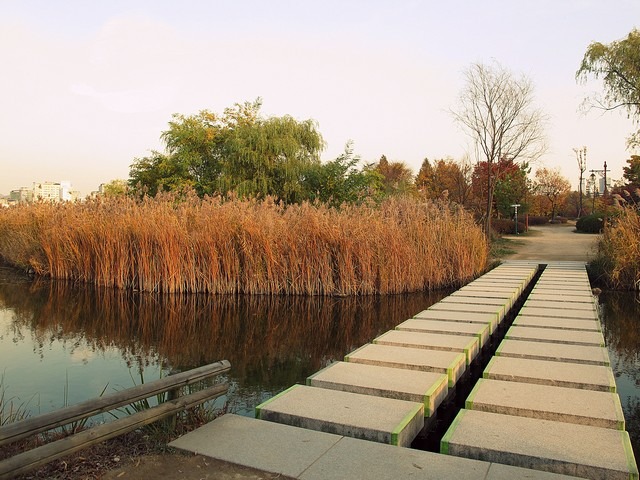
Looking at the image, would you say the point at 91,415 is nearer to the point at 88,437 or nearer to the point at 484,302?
the point at 88,437

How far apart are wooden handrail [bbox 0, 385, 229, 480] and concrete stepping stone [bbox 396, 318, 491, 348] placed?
7.78ft

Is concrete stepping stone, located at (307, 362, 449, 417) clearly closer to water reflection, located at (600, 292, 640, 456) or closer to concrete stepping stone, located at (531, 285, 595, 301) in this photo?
water reflection, located at (600, 292, 640, 456)

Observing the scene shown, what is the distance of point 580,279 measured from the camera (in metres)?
8.10

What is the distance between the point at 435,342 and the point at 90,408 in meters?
2.66

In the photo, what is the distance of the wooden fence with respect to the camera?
1.82m

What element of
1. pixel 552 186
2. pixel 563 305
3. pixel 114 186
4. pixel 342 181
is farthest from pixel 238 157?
pixel 552 186

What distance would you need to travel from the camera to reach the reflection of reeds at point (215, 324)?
15.5 ft

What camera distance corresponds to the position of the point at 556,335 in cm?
423

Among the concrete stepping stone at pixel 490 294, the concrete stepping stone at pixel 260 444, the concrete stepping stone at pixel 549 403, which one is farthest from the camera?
the concrete stepping stone at pixel 490 294

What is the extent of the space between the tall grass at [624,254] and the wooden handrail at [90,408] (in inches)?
285

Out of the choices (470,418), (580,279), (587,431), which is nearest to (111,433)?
(470,418)

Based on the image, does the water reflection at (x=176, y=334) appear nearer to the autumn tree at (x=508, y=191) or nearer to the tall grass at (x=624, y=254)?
the tall grass at (x=624, y=254)

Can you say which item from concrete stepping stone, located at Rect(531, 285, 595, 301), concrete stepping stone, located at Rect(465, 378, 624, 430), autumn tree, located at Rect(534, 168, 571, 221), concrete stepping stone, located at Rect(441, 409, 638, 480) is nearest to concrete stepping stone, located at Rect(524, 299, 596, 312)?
concrete stepping stone, located at Rect(531, 285, 595, 301)

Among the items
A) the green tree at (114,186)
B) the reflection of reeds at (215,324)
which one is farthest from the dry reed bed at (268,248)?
the green tree at (114,186)
